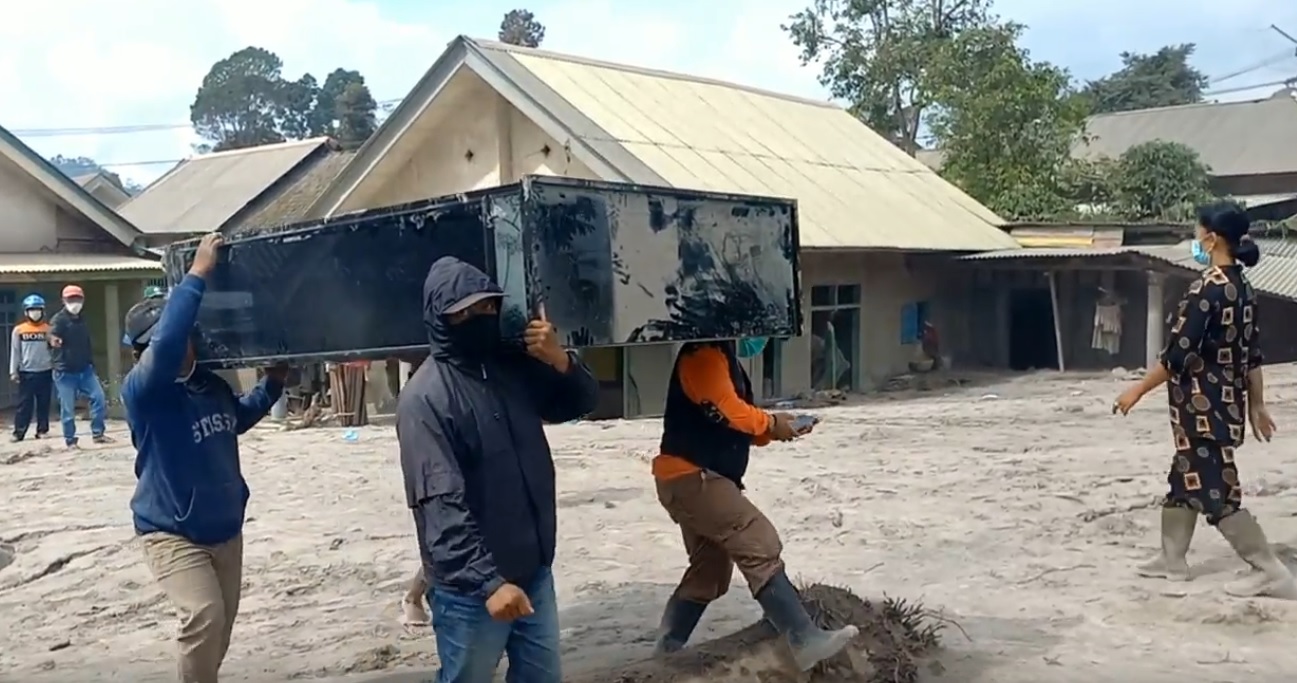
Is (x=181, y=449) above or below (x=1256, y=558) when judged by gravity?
above

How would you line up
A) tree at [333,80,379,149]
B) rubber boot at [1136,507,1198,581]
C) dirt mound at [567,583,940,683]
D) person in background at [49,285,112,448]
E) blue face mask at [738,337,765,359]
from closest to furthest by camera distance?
dirt mound at [567,583,940,683], blue face mask at [738,337,765,359], rubber boot at [1136,507,1198,581], person in background at [49,285,112,448], tree at [333,80,379,149]

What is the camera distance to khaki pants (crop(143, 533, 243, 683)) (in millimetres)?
4238

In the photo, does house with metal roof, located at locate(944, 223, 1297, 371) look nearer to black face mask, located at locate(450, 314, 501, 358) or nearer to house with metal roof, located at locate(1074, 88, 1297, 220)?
house with metal roof, located at locate(1074, 88, 1297, 220)

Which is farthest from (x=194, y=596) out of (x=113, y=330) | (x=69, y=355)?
(x=113, y=330)

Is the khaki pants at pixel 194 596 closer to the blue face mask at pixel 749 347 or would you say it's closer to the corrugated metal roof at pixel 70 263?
the blue face mask at pixel 749 347

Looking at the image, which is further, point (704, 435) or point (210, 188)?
point (210, 188)

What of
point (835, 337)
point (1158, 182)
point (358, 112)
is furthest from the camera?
point (358, 112)

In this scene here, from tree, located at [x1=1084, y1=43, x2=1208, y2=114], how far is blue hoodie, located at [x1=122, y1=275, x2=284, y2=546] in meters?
53.9

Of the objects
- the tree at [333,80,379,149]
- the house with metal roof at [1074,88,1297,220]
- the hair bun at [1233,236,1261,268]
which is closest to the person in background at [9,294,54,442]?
the hair bun at [1233,236,1261,268]

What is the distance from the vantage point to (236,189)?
25922mm

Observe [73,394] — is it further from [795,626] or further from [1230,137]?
[1230,137]

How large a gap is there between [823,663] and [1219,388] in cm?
254

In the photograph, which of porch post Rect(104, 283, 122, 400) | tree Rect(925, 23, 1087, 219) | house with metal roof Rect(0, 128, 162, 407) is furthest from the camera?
tree Rect(925, 23, 1087, 219)

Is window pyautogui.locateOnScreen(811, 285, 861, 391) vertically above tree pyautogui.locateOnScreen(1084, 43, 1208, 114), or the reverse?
tree pyautogui.locateOnScreen(1084, 43, 1208, 114)
